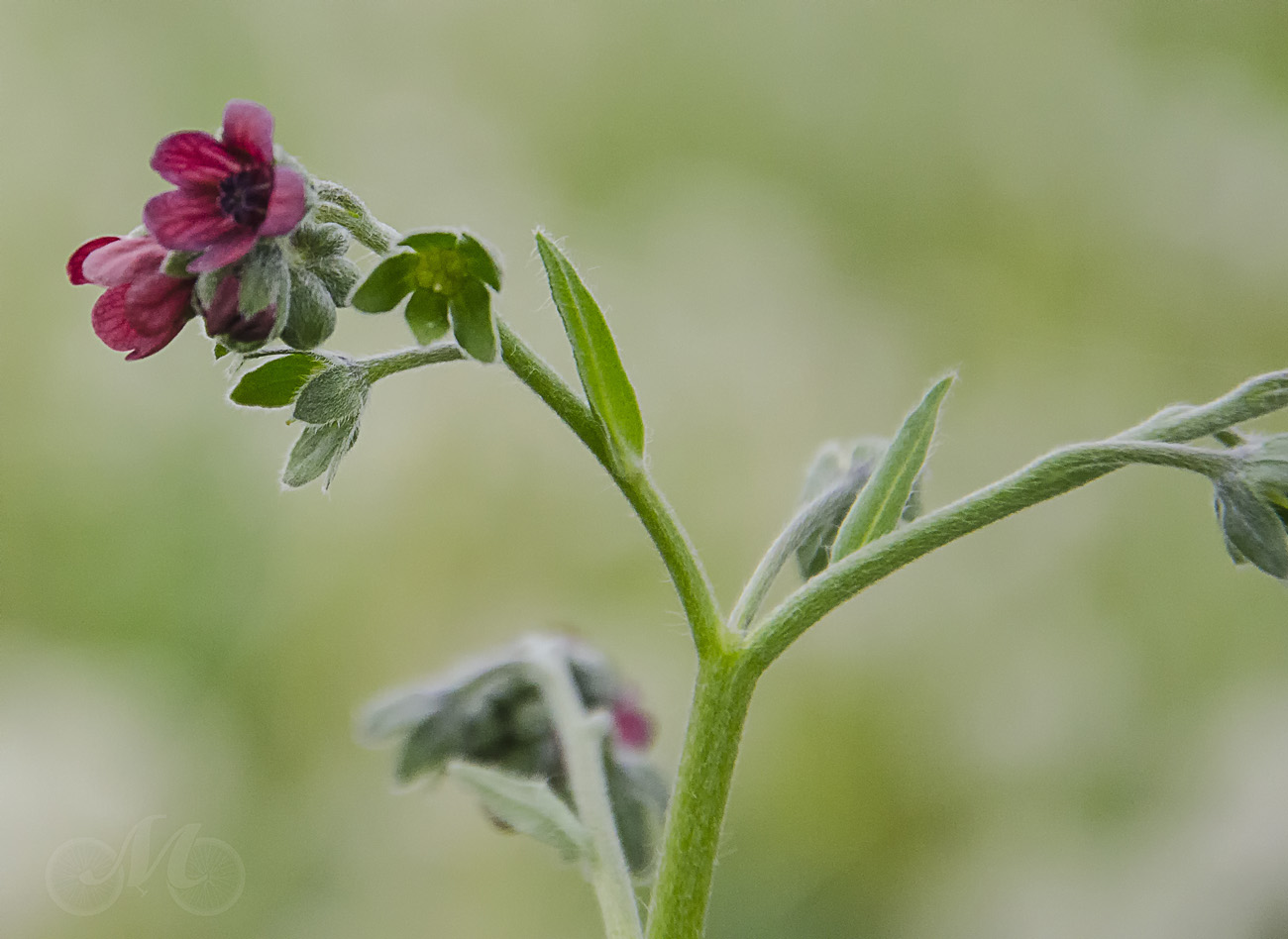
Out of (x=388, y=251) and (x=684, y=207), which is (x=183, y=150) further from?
(x=684, y=207)

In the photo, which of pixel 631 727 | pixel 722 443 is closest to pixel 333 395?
pixel 631 727

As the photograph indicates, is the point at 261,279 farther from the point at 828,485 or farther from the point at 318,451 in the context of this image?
the point at 828,485

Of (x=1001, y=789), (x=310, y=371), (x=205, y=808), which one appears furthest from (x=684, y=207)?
(x=310, y=371)

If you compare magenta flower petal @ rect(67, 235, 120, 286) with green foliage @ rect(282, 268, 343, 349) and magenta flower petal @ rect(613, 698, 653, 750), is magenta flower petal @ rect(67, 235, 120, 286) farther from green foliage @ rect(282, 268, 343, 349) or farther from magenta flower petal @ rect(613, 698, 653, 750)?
magenta flower petal @ rect(613, 698, 653, 750)

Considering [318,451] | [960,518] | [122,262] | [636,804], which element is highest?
[122,262]

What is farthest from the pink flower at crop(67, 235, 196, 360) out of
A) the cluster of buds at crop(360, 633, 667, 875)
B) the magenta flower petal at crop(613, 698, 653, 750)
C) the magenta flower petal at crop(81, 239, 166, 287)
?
the magenta flower petal at crop(613, 698, 653, 750)

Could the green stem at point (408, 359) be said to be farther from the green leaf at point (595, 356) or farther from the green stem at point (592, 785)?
the green stem at point (592, 785)
